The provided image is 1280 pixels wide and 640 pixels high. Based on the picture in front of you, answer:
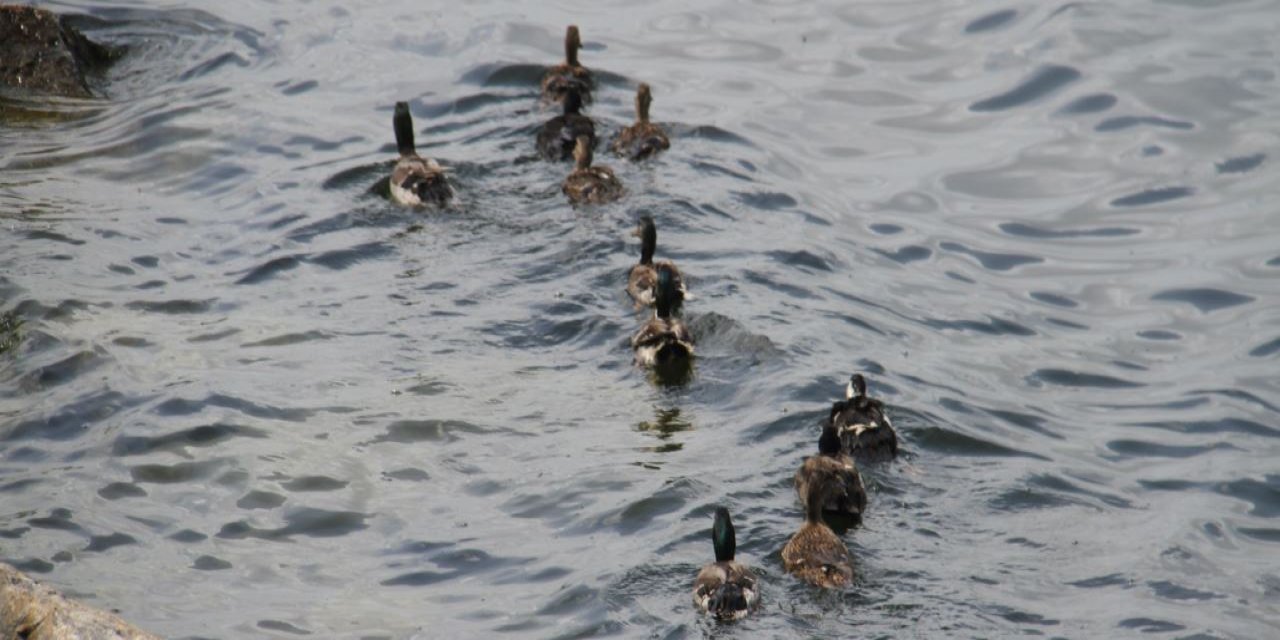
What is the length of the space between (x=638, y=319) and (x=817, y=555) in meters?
4.40

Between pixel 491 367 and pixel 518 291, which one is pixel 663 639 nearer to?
pixel 491 367

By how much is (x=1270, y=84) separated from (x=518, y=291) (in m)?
10.2

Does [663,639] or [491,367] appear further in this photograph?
[491,367]

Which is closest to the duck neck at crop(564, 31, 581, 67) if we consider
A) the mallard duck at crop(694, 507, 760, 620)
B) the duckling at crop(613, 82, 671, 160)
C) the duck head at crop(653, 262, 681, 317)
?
the duckling at crop(613, 82, 671, 160)

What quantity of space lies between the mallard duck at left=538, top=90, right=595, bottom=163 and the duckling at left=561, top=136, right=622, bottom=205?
0.69m

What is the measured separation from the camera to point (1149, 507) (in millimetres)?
10812

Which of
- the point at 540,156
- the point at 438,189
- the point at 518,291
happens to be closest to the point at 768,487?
the point at 518,291

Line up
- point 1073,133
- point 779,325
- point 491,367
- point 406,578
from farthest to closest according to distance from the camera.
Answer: point 1073,133 < point 779,325 < point 491,367 < point 406,578

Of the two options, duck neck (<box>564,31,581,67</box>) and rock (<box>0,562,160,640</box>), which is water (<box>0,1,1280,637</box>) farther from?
rock (<box>0,562,160,640</box>)

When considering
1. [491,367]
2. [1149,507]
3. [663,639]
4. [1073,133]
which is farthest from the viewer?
[1073,133]

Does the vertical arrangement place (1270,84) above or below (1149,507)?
above

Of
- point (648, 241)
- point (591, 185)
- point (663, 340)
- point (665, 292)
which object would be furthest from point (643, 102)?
point (663, 340)

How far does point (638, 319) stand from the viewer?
13.2 m

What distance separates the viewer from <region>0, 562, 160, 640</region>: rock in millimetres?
5922
